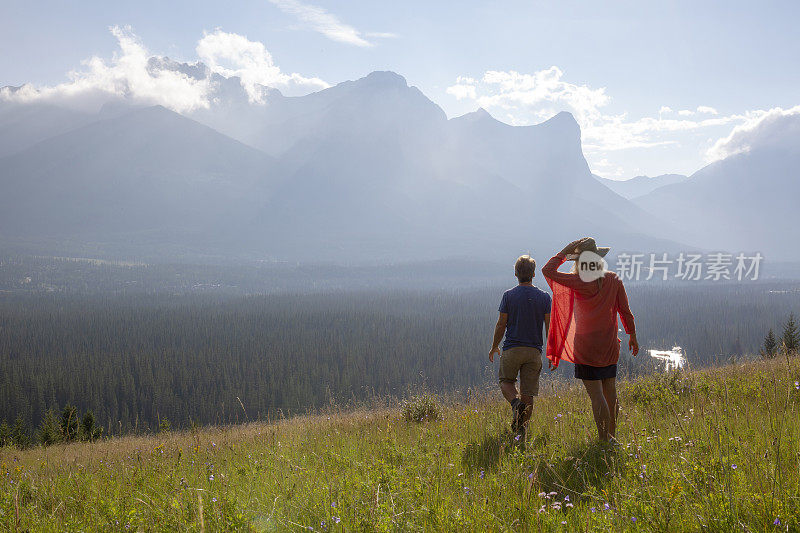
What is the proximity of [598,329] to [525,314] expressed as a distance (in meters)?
1.09

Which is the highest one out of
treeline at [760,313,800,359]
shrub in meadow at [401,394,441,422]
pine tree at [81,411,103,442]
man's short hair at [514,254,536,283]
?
man's short hair at [514,254,536,283]

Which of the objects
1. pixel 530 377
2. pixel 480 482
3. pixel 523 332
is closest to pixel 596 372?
pixel 530 377

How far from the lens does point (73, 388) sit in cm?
8531

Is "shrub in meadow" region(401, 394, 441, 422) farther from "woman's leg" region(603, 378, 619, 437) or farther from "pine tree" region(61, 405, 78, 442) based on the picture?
"pine tree" region(61, 405, 78, 442)

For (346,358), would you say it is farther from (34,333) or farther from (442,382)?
(34,333)

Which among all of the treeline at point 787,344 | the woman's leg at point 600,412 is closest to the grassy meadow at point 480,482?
the woman's leg at point 600,412

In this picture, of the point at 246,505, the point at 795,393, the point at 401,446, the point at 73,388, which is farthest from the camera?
the point at 73,388

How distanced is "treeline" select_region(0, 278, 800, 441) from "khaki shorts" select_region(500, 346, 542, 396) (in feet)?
190

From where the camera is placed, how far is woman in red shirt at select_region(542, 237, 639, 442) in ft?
18.0

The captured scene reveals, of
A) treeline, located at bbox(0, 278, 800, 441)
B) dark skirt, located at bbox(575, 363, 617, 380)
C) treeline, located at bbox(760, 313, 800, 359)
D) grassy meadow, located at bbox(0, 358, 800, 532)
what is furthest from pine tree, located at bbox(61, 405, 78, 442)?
treeline, located at bbox(760, 313, 800, 359)

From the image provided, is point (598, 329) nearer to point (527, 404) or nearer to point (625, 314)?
point (625, 314)

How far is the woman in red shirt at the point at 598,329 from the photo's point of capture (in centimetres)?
549

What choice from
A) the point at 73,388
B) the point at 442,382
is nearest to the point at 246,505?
the point at 73,388

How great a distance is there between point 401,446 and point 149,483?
9.15 feet
